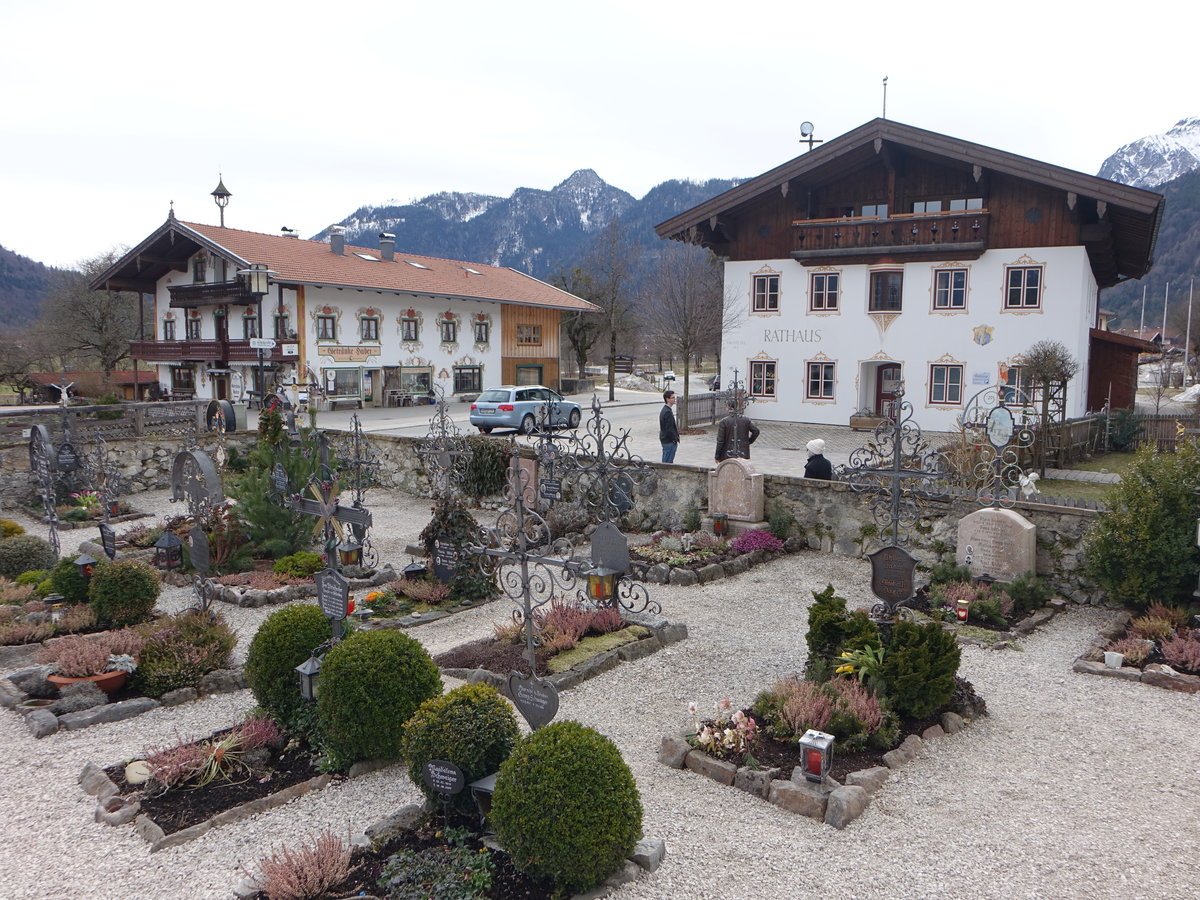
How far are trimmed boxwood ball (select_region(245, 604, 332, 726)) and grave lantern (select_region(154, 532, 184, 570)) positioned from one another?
6.21 m

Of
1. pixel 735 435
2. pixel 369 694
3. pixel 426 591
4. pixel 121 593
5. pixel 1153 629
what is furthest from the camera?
pixel 735 435

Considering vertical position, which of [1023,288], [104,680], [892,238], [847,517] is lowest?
[104,680]

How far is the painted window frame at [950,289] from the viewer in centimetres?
2677

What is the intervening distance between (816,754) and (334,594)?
401cm

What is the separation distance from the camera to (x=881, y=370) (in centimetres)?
2920

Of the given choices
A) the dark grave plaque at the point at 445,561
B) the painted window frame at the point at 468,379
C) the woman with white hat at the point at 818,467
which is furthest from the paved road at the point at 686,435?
the dark grave plaque at the point at 445,561

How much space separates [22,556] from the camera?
39.0ft

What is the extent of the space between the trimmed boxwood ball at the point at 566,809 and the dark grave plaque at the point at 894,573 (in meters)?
4.48

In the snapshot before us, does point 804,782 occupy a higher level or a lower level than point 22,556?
lower

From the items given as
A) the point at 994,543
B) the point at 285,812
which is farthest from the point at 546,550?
the point at 994,543

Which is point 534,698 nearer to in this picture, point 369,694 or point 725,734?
point 369,694

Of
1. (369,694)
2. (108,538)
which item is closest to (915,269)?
(108,538)

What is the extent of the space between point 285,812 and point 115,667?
10.8 feet

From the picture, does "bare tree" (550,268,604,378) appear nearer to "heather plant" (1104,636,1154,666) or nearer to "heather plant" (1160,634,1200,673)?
"heather plant" (1104,636,1154,666)
